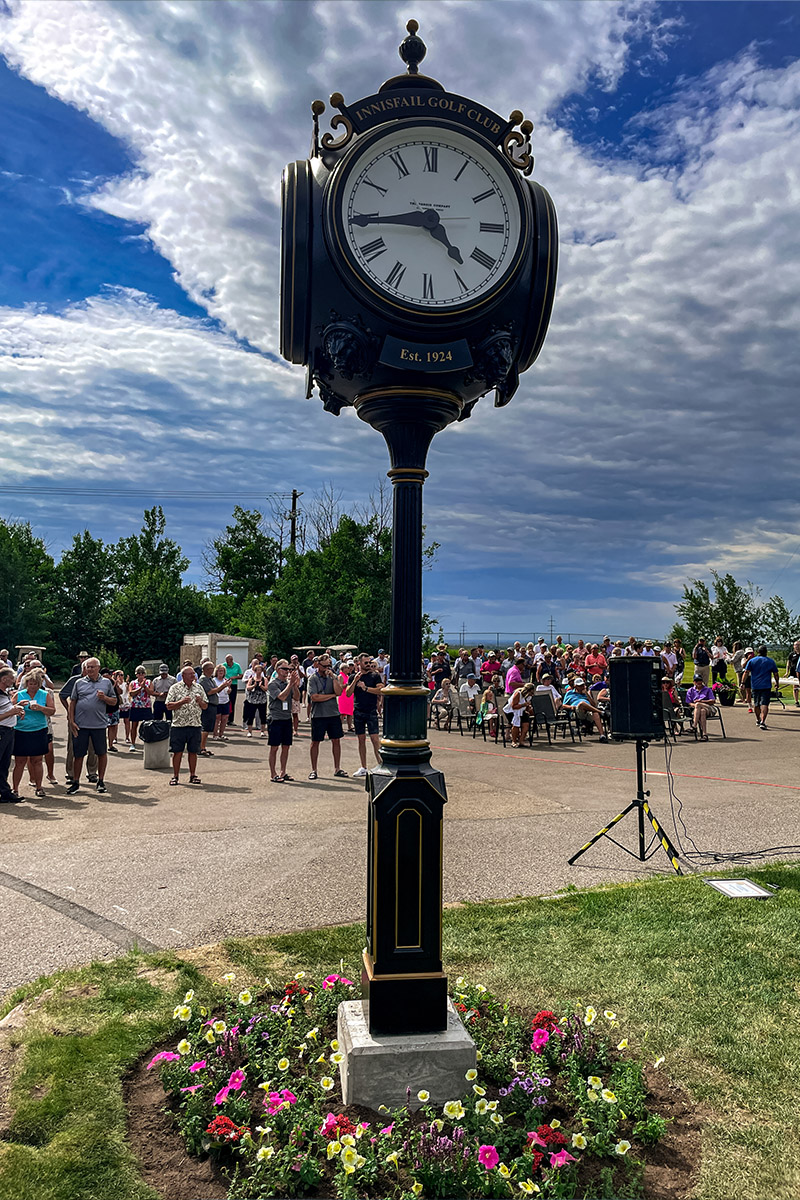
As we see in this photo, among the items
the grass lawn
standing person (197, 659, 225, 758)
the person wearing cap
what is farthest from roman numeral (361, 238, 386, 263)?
the person wearing cap

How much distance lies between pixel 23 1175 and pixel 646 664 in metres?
5.67

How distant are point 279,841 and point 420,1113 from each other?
487 centimetres

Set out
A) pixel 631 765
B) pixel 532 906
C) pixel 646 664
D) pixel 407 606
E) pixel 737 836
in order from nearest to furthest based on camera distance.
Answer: pixel 407 606 < pixel 532 906 < pixel 646 664 < pixel 737 836 < pixel 631 765

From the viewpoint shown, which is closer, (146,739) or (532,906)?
(532,906)

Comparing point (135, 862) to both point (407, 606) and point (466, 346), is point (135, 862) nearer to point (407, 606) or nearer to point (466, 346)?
point (407, 606)

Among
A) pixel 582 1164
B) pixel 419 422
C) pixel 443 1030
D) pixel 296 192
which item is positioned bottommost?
pixel 582 1164

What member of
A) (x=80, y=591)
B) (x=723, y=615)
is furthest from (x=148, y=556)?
(x=723, y=615)

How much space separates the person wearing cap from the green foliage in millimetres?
15879

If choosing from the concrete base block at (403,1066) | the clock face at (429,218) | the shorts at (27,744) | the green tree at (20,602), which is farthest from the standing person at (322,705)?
the green tree at (20,602)

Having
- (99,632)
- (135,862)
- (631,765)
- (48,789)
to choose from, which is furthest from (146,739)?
(99,632)

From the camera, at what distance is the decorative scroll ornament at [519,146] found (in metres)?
3.71

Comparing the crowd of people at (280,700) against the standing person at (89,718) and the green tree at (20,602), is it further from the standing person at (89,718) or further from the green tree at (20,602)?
the green tree at (20,602)

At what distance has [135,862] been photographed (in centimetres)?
716

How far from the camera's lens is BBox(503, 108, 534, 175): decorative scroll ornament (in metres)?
3.71
